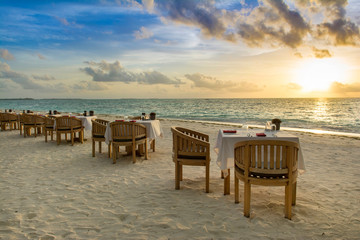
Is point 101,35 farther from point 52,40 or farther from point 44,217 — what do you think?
point 44,217

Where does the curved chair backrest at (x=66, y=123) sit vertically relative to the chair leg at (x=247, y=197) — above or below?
above

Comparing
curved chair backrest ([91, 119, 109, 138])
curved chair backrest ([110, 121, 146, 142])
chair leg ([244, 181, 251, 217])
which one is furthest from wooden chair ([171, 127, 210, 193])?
curved chair backrest ([91, 119, 109, 138])

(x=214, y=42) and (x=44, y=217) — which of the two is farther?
(x=214, y=42)

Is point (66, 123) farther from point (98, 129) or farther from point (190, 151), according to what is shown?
point (190, 151)

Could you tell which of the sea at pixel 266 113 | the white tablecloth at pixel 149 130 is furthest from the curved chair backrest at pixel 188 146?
the sea at pixel 266 113

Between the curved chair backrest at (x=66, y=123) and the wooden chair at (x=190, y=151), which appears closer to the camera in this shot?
the wooden chair at (x=190, y=151)

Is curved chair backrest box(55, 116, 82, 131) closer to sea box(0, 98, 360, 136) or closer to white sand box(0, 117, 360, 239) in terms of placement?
white sand box(0, 117, 360, 239)

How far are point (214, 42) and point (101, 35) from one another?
28.8 feet

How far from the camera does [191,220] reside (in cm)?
282

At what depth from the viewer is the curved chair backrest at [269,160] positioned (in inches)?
107

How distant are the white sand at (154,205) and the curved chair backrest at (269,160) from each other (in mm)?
556

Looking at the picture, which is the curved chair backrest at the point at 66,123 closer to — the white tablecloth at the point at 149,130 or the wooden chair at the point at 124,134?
the white tablecloth at the point at 149,130

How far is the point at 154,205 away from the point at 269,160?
65.9 inches

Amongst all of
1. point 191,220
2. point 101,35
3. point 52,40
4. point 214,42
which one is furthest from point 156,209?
point 52,40
